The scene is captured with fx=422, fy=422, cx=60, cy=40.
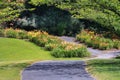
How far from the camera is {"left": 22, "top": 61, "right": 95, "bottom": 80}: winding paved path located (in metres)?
17.3

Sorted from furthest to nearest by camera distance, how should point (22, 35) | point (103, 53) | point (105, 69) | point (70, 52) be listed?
point (22, 35)
point (103, 53)
point (70, 52)
point (105, 69)

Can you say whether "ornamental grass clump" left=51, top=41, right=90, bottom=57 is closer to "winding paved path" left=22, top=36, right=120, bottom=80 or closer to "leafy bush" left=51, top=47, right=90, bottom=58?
"leafy bush" left=51, top=47, right=90, bottom=58

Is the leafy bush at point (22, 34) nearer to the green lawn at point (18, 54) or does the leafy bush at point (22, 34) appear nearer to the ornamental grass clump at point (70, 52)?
the green lawn at point (18, 54)

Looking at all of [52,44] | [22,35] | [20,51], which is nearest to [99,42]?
[52,44]

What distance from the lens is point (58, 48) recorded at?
29062 mm

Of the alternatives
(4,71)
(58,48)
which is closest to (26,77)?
(4,71)

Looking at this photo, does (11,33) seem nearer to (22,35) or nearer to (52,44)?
(22,35)

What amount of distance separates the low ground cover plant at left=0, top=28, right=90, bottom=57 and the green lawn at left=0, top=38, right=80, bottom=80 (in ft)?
1.90

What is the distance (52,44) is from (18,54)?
3466 mm

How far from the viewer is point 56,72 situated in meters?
19.1

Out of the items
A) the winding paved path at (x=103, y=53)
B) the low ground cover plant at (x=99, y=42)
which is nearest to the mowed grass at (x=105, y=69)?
the winding paved path at (x=103, y=53)

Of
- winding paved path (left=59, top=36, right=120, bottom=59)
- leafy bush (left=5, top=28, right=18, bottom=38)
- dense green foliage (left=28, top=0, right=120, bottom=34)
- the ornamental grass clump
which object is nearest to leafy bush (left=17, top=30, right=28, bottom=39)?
leafy bush (left=5, top=28, right=18, bottom=38)

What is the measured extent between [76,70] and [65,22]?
1957 cm

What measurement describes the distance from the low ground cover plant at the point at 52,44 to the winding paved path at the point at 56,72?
500 centimetres
